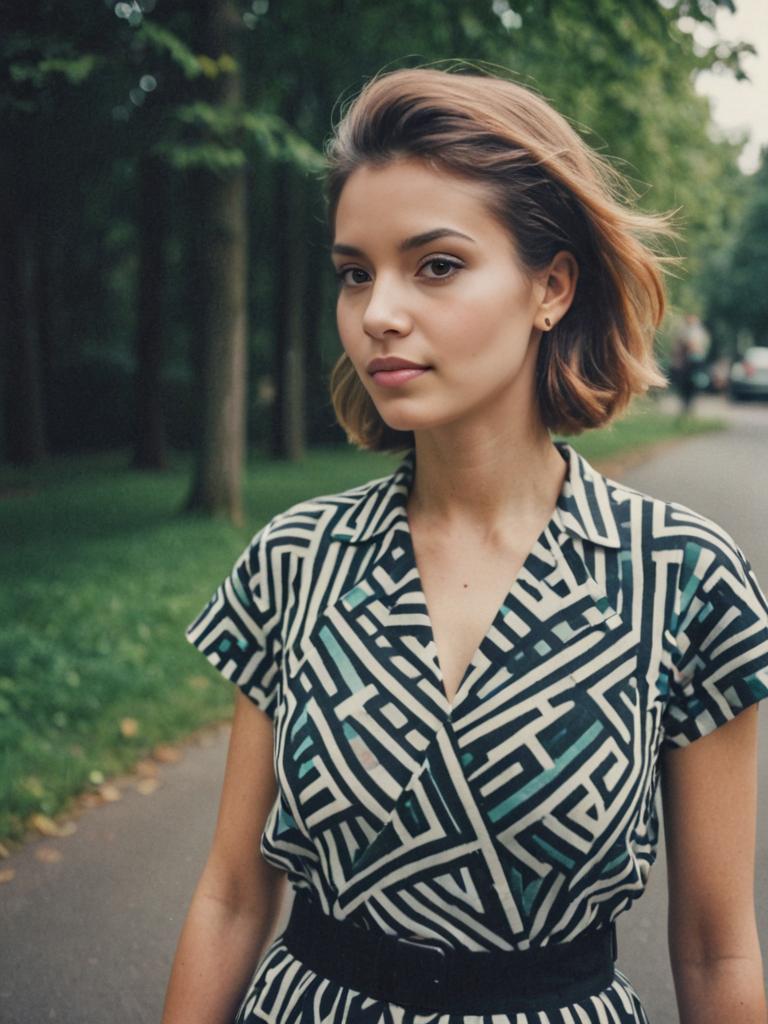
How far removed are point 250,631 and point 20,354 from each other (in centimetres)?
1650

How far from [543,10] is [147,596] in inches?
216

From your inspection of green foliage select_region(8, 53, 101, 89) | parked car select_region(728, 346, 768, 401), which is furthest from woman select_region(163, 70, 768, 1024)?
parked car select_region(728, 346, 768, 401)

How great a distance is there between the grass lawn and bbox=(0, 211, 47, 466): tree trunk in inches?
163

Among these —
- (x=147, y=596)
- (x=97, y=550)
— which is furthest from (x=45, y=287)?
(x=147, y=596)

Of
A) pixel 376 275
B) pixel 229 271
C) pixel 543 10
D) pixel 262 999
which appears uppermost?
pixel 543 10

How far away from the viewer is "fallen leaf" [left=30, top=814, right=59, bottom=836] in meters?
4.60

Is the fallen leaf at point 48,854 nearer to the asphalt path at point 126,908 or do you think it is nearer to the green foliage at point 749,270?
the asphalt path at point 126,908

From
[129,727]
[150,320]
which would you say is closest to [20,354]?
[150,320]

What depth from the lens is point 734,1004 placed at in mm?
1558

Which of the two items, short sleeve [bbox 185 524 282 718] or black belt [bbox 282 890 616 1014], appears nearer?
black belt [bbox 282 890 616 1014]

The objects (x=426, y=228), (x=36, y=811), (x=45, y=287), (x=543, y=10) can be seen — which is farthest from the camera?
(x=45, y=287)

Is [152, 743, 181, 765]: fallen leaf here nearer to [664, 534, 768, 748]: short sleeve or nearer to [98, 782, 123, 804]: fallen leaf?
[98, 782, 123, 804]: fallen leaf

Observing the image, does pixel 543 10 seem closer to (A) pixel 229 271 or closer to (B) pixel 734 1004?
(A) pixel 229 271

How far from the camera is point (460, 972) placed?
1501 mm
